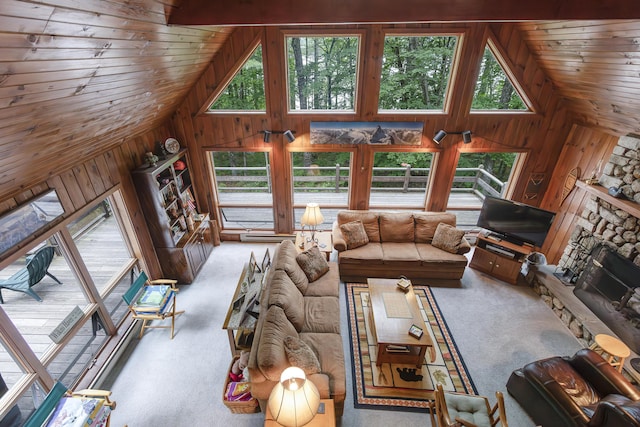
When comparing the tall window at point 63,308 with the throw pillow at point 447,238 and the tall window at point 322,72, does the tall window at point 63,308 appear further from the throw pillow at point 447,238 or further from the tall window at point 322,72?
the throw pillow at point 447,238

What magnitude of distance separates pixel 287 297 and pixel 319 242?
63.7 inches

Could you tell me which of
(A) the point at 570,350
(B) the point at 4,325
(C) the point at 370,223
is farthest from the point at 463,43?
(B) the point at 4,325

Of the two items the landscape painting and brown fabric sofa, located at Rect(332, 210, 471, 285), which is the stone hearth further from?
the landscape painting

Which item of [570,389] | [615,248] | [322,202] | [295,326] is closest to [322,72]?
[322,202]

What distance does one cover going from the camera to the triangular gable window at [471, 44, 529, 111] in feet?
14.9

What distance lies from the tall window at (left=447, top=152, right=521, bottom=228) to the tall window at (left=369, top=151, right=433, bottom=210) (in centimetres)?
78

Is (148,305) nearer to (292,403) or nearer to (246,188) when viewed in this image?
(292,403)

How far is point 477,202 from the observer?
7.04 m

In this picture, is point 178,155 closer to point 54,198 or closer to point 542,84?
point 54,198

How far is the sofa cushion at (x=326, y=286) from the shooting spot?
3914 mm

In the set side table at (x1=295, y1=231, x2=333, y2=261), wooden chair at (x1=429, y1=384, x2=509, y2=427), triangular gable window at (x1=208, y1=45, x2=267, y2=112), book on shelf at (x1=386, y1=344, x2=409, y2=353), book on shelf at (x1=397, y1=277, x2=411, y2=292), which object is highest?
triangular gable window at (x1=208, y1=45, x2=267, y2=112)

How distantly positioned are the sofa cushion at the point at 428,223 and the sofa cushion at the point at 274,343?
113 inches

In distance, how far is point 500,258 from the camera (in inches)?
189

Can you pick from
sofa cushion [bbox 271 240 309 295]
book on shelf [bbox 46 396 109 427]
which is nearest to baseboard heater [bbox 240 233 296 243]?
sofa cushion [bbox 271 240 309 295]
